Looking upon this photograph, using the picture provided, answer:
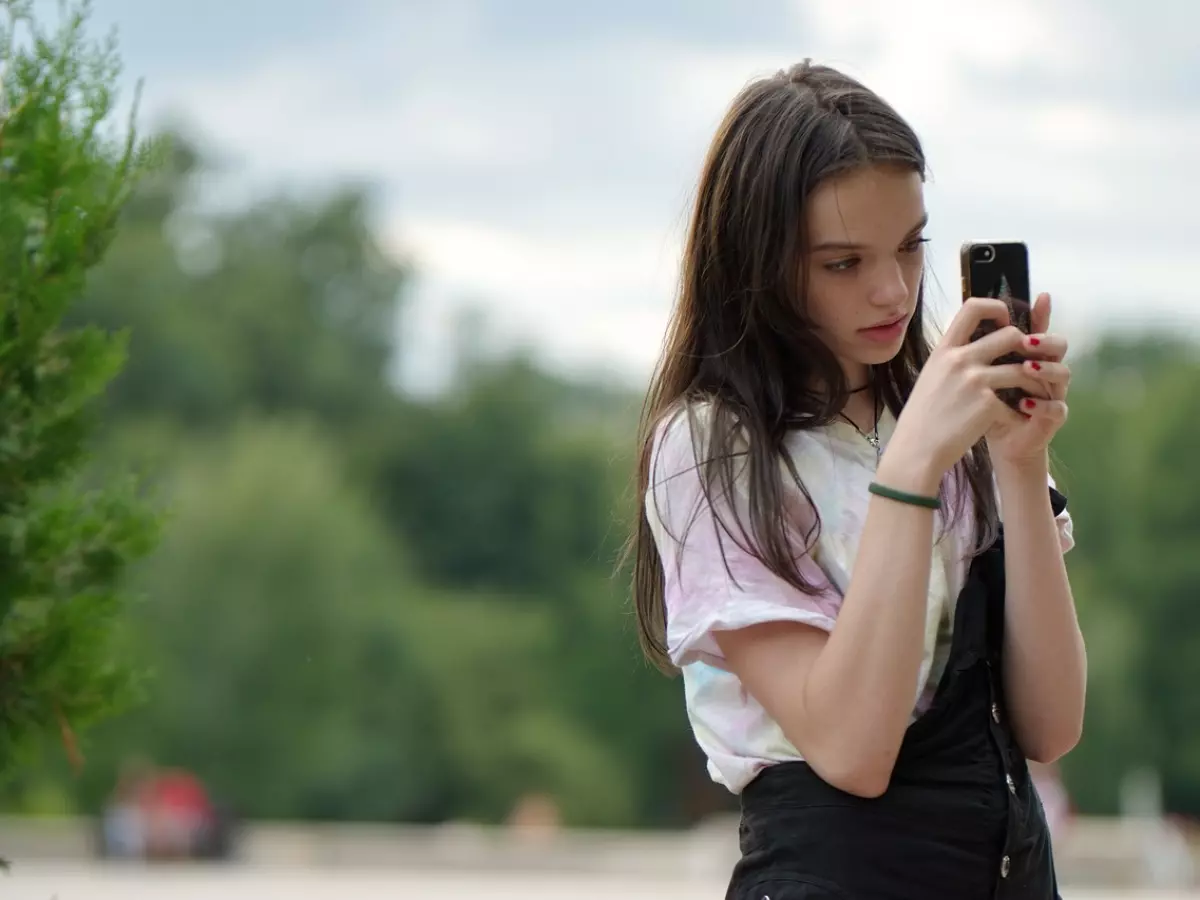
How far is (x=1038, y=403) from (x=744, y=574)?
31 centimetres

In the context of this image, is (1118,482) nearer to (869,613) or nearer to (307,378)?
(307,378)

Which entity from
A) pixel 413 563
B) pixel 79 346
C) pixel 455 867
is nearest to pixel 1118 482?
pixel 413 563

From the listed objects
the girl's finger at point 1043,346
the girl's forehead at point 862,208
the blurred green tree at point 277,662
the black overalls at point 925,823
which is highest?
the girl's forehead at point 862,208

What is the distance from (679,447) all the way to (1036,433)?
334 millimetres

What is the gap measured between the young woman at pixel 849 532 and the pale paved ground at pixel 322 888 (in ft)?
22.4

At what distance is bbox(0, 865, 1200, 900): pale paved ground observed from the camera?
9703mm

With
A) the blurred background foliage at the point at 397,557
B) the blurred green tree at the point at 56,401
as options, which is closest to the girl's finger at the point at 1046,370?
the blurred green tree at the point at 56,401

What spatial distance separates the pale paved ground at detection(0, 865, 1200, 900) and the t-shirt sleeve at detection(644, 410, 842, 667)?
6805mm

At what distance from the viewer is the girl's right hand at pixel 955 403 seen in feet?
5.45

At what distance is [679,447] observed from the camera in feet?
5.90

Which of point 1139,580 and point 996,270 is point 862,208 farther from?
point 1139,580

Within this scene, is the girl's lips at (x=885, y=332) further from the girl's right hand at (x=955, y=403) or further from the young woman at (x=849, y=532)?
the girl's right hand at (x=955, y=403)

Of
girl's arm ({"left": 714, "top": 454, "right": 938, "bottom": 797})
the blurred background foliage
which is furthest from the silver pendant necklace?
the blurred background foliage

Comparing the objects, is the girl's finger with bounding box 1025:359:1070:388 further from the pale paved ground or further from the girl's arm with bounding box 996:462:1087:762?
the pale paved ground
